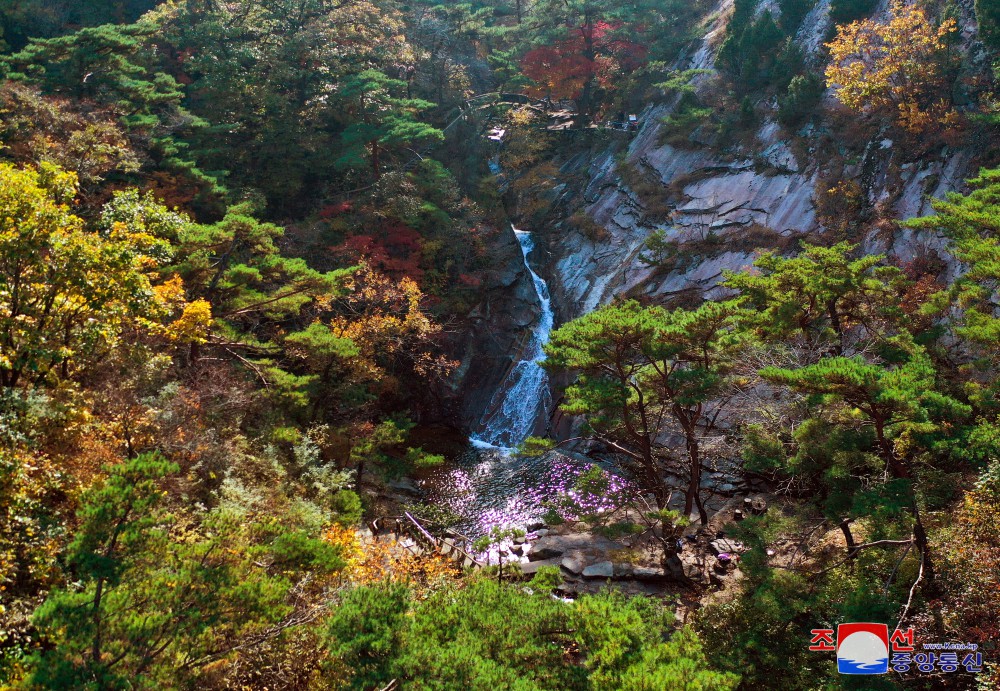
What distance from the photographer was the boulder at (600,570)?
38.7 ft

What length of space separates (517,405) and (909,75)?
15562mm

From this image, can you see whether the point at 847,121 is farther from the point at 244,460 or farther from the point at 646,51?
the point at 244,460

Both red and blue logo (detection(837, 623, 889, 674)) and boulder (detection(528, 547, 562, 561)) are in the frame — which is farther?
boulder (detection(528, 547, 562, 561))

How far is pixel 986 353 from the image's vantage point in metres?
9.13

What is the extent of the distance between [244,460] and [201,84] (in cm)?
1806

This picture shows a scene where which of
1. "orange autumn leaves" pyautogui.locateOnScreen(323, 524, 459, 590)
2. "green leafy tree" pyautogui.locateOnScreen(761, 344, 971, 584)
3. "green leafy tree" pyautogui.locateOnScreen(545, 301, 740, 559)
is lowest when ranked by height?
"orange autumn leaves" pyautogui.locateOnScreen(323, 524, 459, 590)

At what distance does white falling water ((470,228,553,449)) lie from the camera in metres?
20.4

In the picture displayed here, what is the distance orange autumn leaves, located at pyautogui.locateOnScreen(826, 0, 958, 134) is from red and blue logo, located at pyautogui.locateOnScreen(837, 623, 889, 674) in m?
14.5

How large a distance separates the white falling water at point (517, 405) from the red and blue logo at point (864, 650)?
43.6 feet

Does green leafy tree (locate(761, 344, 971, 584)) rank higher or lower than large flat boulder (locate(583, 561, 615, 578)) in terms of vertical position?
higher

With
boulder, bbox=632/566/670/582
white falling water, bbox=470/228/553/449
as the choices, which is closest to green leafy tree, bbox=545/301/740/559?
boulder, bbox=632/566/670/582

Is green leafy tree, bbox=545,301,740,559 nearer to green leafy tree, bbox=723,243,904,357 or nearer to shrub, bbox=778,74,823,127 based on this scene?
green leafy tree, bbox=723,243,904,357

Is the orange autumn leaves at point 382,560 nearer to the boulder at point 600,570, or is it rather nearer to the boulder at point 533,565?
the boulder at point 533,565

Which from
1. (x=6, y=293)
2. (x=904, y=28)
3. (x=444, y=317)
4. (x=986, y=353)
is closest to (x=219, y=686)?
(x=6, y=293)
